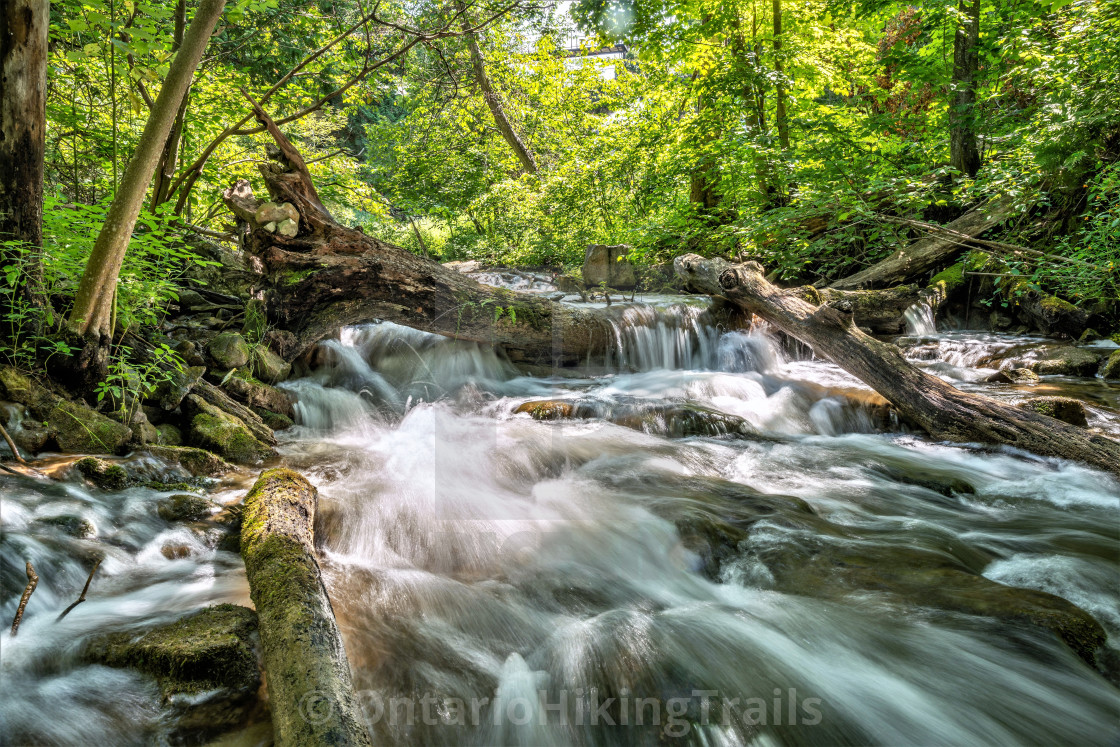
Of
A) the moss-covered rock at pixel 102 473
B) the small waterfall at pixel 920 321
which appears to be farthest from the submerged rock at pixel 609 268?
the moss-covered rock at pixel 102 473

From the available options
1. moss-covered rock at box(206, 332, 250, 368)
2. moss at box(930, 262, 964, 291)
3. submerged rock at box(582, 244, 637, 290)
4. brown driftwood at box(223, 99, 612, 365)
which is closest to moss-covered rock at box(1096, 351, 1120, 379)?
moss at box(930, 262, 964, 291)

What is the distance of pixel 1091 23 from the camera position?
17.2 feet

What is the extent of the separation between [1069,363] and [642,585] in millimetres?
7085

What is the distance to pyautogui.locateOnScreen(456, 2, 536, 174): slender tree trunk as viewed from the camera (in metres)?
11.2

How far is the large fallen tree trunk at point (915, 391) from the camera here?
4.12m

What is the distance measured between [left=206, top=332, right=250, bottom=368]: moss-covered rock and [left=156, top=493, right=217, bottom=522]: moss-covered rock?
2078mm

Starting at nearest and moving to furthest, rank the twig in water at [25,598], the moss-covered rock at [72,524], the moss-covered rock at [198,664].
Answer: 1. the moss-covered rock at [198,664]
2. the twig in water at [25,598]
3. the moss-covered rock at [72,524]

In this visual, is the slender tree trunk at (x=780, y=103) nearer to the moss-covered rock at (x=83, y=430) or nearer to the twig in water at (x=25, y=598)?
the moss-covered rock at (x=83, y=430)

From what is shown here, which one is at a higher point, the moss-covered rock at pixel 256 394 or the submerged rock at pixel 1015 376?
the moss-covered rock at pixel 256 394

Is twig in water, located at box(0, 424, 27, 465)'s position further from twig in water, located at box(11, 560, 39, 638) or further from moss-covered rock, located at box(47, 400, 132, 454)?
twig in water, located at box(11, 560, 39, 638)

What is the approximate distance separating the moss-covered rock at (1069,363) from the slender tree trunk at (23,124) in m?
9.75

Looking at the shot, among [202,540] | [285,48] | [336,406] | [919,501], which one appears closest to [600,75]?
[285,48]

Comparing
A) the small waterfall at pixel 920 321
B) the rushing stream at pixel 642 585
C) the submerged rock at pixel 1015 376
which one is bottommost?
the rushing stream at pixel 642 585

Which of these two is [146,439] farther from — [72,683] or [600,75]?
[600,75]
